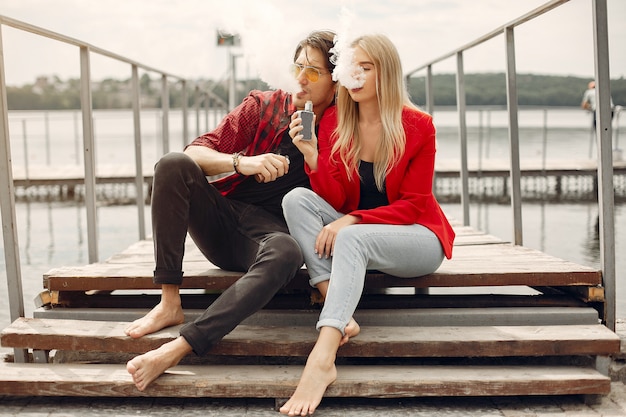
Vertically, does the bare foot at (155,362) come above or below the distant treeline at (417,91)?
below

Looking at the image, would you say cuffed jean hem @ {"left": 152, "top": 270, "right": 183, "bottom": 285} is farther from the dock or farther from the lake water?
the dock

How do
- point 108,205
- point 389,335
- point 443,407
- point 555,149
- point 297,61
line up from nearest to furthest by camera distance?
point 443,407 < point 389,335 < point 297,61 < point 108,205 < point 555,149

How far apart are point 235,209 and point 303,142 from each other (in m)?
0.37

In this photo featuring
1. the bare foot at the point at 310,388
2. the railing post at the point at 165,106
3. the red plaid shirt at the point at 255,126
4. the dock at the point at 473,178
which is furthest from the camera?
the dock at the point at 473,178

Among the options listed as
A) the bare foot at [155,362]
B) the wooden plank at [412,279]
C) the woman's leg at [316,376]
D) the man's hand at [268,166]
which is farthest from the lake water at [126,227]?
the woman's leg at [316,376]

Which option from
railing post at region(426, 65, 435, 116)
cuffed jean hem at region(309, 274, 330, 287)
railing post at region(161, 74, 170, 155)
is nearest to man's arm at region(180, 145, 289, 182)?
cuffed jean hem at region(309, 274, 330, 287)

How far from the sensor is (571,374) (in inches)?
89.1

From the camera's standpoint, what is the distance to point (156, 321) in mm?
2379

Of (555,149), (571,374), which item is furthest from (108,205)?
(555,149)

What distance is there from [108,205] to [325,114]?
7145 millimetres

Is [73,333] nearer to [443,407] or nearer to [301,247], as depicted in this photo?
[301,247]

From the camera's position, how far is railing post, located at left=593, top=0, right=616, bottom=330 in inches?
94.1

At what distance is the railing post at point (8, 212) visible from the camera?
233 centimetres

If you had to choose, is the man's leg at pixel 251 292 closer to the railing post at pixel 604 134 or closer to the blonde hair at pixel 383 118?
the blonde hair at pixel 383 118
